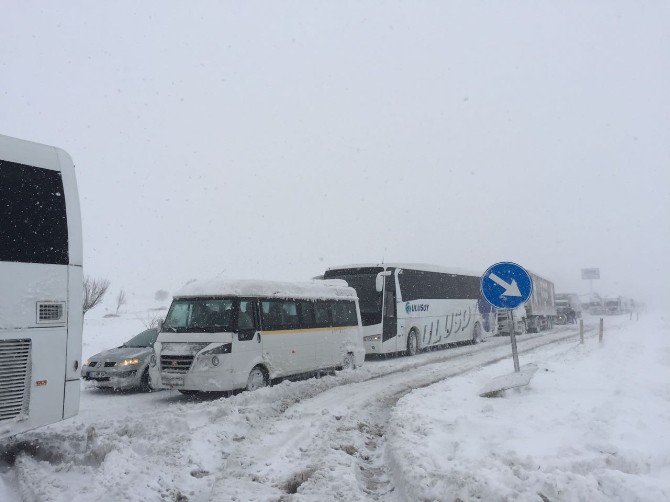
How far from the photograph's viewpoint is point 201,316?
37.7 feet

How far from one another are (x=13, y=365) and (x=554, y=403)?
7384 millimetres

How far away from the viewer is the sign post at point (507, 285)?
33.3 ft

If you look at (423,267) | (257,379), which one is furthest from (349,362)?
(423,267)

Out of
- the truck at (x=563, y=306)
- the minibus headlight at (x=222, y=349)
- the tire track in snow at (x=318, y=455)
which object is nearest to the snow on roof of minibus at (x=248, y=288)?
the minibus headlight at (x=222, y=349)

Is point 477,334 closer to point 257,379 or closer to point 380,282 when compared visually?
point 380,282

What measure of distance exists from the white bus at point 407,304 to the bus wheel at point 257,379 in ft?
24.9

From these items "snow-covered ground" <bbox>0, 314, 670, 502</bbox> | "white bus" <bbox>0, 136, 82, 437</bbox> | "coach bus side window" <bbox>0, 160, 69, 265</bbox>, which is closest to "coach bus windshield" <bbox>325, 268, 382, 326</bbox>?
"snow-covered ground" <bbox>0, 314, 670, 502</bbox>

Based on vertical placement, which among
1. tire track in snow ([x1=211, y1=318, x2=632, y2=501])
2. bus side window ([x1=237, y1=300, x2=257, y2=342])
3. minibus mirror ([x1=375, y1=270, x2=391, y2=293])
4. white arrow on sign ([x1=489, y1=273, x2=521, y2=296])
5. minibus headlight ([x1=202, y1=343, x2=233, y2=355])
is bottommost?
tire track in snow ([x1=211, y1=318, x2=632, y2=501])

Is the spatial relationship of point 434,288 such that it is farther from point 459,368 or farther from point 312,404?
point 312,404

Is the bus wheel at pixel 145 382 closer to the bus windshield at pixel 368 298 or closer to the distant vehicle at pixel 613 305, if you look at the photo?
the bus windshield at pixel 368 298

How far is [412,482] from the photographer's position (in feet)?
16.9

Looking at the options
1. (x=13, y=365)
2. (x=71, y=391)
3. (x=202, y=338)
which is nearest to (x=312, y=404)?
(x=202, y=338)

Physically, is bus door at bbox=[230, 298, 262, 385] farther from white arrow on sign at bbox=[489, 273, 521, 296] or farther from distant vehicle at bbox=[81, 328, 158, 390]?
white arrow on sign at bbox=[489, 273, 521, 296]

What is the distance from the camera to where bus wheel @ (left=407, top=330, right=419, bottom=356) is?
20.8 m
